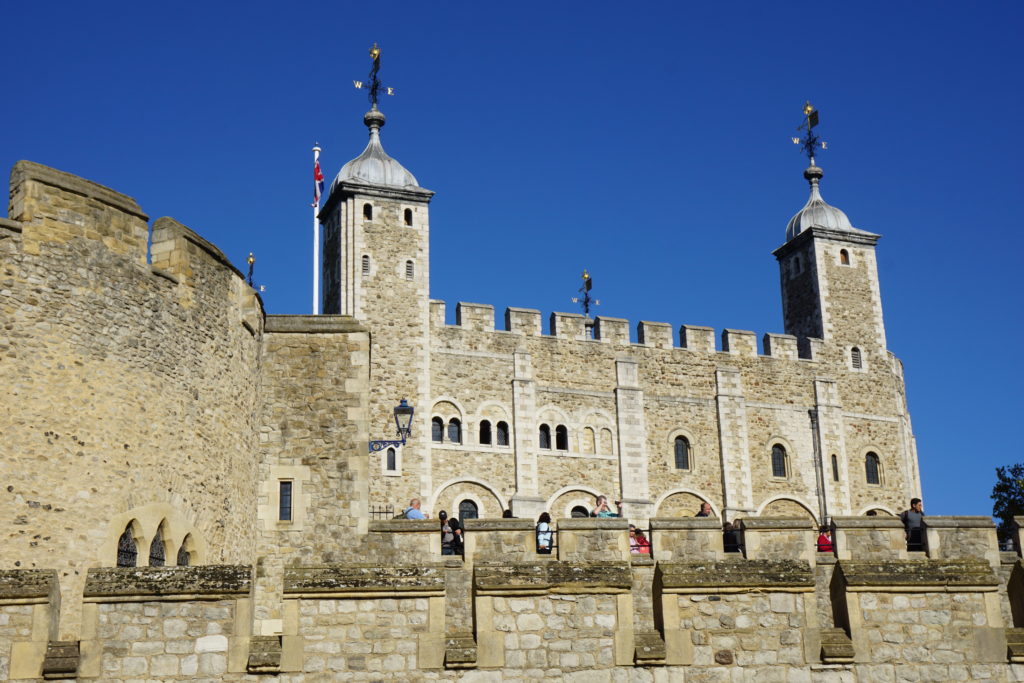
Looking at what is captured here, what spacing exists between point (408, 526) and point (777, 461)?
30221mm

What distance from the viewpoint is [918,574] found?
959 centimetres

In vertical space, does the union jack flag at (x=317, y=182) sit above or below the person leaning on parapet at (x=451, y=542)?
above

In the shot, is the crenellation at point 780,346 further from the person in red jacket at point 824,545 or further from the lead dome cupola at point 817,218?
the person in red jacket at point 824,545

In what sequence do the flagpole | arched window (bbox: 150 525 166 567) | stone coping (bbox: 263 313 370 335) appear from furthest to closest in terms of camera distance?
1. the flagpole
2. stone coping (bbox: 263 313 370 335)
3. arched window (bbox: 150 525 166 567)

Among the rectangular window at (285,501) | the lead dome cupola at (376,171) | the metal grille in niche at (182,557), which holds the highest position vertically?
the lead dome cupola at (376,171)

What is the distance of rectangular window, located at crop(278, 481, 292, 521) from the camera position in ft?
53.7

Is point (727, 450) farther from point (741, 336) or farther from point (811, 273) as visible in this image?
point (811, 273)

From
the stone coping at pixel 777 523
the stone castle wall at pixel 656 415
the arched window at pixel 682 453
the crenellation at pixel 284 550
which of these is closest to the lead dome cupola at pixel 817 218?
the stone castle wall at pixel 656 415

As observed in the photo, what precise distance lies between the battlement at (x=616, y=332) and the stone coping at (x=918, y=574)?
31.8m

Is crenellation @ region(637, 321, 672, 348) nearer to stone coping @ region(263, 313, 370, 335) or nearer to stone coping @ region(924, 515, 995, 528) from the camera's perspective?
stone coping @ region(924, 515, 995, 528)

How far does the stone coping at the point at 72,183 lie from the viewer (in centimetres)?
1308

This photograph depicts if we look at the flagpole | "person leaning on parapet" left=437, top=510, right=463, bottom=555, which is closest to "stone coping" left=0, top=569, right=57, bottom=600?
"person leaning on parapet" left=437, top=510, right=463, bottom=555

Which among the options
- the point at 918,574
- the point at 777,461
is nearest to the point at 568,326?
the point at 777,461

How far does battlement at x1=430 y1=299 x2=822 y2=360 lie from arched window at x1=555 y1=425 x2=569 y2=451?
114 inches
